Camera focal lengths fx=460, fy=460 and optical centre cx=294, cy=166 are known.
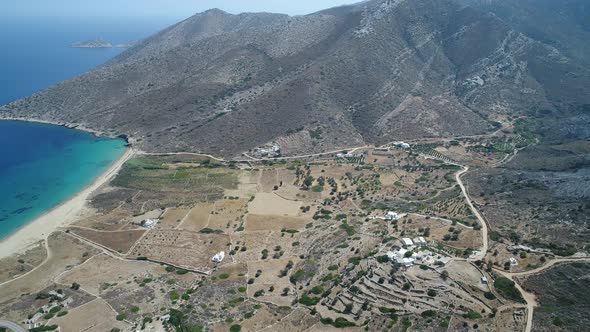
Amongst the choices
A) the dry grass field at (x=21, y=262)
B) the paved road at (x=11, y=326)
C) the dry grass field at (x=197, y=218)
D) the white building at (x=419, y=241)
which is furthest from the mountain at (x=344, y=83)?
the paved road at (x=11, y=326)

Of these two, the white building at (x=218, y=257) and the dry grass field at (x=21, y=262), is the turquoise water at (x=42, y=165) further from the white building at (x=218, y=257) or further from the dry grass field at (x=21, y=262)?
the white building at (x=218, y=257)

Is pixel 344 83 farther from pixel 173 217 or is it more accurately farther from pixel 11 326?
pixel 11 326

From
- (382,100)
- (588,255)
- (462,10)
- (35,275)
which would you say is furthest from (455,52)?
(35,275)

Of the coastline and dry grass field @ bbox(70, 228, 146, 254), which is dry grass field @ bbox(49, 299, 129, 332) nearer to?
dry grass field @ bbox(70, 228, 146, 254)

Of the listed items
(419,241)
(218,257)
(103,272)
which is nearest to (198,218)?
(218,257)

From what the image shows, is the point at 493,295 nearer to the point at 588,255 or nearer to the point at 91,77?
the point at 588,255

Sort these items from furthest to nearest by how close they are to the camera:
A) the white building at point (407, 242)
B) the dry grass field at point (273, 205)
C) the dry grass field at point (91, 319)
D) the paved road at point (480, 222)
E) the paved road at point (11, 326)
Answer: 1. the dry grass field at point (273, 205)
2. the white building at point (407, 242)
3. the paved road at point (480, 222)
4. the paved road at point (11, 326)
5. the dry grass field at point (91, 319)

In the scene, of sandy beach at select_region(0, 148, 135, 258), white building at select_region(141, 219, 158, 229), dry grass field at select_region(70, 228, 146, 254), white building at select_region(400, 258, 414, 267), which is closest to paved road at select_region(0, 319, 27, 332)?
Result: dry grass field at select_region(70, 228, 146, 254)
